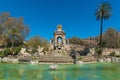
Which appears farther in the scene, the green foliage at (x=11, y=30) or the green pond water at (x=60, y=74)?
the green foliage at (x=11, y=30)

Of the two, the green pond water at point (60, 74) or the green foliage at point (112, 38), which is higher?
the green foliage at point (112, 38)

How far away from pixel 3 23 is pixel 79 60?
35.1 metres

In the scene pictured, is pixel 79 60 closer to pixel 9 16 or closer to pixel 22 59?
pixel 22 59

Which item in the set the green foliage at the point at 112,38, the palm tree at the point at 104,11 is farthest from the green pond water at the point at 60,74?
the green foliage at the point at 112,38

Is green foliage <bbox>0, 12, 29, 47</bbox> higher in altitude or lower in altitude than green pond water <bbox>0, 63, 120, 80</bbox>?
higher

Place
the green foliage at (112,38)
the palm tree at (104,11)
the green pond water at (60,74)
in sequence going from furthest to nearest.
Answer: the green foliage at (112,38), the palm tree at (104,11), the green pond water at (60,74)

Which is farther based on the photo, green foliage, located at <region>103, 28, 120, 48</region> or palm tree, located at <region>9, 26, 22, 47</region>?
green foliage, located at <region>103, 28, 120, 48</region>

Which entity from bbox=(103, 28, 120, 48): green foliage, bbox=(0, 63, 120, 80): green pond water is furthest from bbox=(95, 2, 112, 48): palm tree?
bbox=(0, 63, 120, 80): green pond water

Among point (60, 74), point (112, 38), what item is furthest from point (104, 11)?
point (60, 74)

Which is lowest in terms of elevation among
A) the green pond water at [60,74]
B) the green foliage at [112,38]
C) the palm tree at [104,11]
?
the green pond water at [60,74]

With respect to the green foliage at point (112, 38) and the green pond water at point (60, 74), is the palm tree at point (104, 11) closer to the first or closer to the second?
the green foliage at point (112, 38)

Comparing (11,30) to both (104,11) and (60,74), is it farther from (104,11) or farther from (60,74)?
(60,74)

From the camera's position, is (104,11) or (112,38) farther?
(112,38)

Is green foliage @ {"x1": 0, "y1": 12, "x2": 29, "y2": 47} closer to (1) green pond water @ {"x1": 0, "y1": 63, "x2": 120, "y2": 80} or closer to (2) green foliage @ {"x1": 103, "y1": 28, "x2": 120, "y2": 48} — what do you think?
(2) green foliage @ {"x1": 103, "y1": 28, "x2": 120, "y2": 48}
